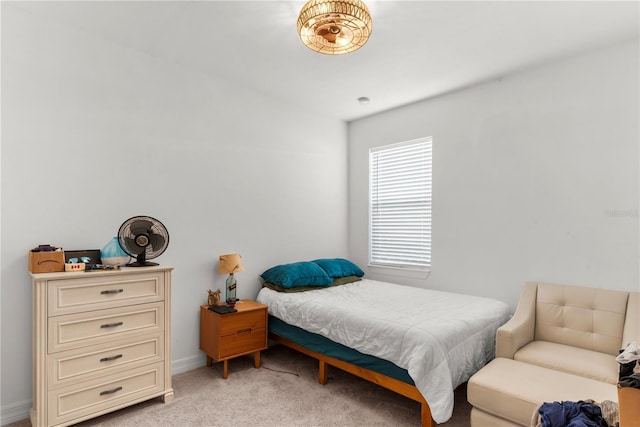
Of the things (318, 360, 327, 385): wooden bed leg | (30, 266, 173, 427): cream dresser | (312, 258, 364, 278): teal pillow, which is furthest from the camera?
(312, 258, 364, 278): teal pillow

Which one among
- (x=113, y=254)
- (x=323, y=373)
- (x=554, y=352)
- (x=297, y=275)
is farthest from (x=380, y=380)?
(x=113, y=254)

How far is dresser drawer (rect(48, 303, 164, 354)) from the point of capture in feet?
7.14

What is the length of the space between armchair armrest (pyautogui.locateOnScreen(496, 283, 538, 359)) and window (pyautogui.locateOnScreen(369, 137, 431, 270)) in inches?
43.0

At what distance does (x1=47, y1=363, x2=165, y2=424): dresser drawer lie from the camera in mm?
2166

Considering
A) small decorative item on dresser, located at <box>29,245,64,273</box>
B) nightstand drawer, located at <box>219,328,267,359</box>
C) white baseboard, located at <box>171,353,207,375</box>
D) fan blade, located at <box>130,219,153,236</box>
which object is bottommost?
white baseboard, located at <box>171,353,207,375</box>

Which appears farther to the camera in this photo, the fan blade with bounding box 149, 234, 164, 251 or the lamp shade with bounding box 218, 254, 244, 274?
the lamp shade with bounding box 218, 254, 244, 274

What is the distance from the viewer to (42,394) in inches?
83.1

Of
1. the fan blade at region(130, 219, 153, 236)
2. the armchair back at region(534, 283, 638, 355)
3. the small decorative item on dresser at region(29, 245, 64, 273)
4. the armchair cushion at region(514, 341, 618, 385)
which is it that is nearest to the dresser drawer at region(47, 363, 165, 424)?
the small decorative item on dresser at region(29, 245, 64, 273)

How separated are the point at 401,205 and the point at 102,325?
10.2 ft

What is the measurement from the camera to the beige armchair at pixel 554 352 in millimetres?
1928

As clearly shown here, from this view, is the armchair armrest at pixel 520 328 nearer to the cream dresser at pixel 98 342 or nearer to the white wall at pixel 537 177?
the white wall at pixel 537 177

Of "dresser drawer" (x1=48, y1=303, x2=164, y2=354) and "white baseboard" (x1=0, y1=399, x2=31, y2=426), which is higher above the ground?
"dresser drawer" (x1=48, y1=303, x2=164, y2=354)

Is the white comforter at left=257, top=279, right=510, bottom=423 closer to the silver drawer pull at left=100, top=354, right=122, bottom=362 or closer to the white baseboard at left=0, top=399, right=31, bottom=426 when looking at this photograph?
the silver drawer pull at left=100, top=354, right=122, bottom=362

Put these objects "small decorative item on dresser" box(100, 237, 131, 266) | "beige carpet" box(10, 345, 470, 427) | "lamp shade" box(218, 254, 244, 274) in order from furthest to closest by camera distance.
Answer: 1. "lamp shade" box(218, 254, 244, 274)
2. "small decorative item on dresser" box(100, 237, 131, 266)
3. "beige carpet" box(10, 345, 470, 427)
